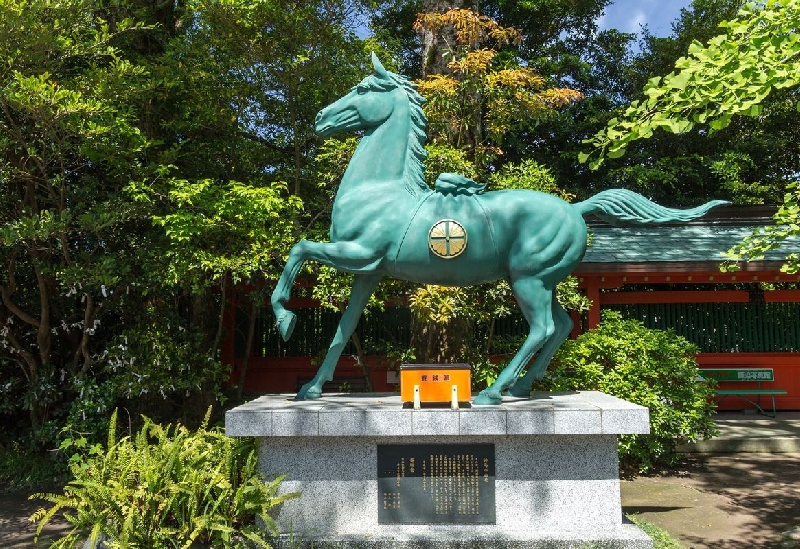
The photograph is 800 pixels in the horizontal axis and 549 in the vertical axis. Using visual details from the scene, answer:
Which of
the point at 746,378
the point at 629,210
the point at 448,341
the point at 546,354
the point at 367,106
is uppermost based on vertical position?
the point at 367,106

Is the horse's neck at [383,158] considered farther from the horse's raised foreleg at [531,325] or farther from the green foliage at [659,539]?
the green foliage at [659,539]

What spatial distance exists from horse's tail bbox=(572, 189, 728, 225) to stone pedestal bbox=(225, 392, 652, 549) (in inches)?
55.4

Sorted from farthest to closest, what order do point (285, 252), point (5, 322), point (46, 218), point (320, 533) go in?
point (5, 322) < point (285, 252) < point (46, 218) < point (320, 533)

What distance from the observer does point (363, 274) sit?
16.0 ft

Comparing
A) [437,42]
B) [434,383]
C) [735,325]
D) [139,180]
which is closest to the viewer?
[434,383]

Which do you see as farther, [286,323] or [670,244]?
[670,244]

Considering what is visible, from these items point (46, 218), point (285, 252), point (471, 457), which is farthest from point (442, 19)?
point (471, 457)

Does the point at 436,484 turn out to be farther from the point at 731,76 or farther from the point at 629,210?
the point at 731,76

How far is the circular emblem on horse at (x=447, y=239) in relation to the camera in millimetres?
4531

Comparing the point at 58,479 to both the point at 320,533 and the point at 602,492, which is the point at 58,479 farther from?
the point at 602,492

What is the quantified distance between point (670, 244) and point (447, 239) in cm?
843

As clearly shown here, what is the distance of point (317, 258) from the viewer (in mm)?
4617

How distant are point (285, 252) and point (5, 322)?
165 inches

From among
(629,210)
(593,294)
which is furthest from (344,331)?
(593,294)
